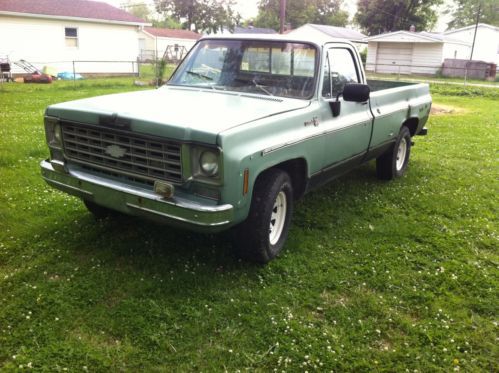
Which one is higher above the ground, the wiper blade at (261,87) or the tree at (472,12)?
the tree at (472,12)

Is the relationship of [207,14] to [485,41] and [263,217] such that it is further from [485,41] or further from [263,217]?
[263,217]

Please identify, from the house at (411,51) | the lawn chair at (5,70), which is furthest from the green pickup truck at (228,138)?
the house at (411,51)

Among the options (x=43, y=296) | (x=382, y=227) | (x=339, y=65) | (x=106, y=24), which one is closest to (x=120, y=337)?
(x=43, y=296)

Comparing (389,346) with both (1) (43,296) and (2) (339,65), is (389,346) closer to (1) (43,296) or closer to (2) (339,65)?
(1) (43,296)

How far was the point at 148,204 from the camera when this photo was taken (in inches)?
137

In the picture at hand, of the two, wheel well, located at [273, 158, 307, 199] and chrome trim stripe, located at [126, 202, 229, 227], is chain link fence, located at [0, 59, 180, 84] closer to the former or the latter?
wheel well, located at [273, 158, 307, 199]

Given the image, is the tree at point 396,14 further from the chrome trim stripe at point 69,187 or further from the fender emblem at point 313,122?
the chrome trim stripe at point 69,187

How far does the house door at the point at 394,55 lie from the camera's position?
3766 centimetres

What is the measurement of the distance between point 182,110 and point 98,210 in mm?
1687

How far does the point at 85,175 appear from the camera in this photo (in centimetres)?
391

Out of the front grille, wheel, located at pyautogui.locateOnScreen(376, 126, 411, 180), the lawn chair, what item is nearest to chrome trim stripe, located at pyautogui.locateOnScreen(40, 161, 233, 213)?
the front grille

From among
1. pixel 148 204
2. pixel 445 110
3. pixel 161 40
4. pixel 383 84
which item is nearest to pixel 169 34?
pixel 161 40

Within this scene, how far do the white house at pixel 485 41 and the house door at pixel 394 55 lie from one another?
27.5 ft

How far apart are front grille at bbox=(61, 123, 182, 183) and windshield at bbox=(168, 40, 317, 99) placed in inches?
56.3
